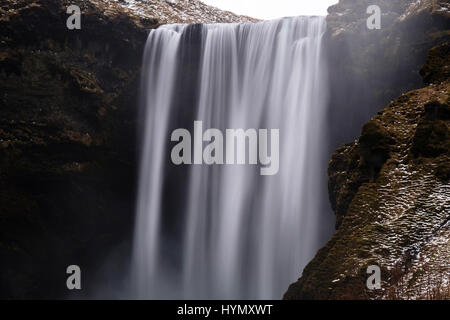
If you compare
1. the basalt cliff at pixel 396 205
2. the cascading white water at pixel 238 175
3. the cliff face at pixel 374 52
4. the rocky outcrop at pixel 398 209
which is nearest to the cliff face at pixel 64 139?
the cascading white water at pixel 238 175

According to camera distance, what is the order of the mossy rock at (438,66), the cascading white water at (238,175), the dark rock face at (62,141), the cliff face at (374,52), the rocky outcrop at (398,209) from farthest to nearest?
1. the dark rock face at (62,141)
2. the cascading white water at (238,175)
3. the cliff face at (374,52)
4. the mossy rock at (438,66)
5. the rocky outcrop at (398,209)

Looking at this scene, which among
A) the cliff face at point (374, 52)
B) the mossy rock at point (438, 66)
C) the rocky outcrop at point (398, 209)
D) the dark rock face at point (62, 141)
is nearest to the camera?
the rocky outcrop at point (398, 209)

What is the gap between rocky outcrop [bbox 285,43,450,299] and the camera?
159 inches

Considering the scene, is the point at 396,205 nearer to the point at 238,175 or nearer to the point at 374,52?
the point at 374,52

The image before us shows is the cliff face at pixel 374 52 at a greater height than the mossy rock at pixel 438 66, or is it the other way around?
the cliff face at pixel 374 52

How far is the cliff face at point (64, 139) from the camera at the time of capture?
544 inches

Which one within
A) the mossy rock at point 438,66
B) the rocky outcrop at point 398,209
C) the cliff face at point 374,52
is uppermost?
the cliff face at point 374,52

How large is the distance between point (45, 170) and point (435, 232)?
13.0 m

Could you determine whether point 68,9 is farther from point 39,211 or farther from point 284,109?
point 284,109

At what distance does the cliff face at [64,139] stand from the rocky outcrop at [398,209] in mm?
11279

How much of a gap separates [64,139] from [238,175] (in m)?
6.44

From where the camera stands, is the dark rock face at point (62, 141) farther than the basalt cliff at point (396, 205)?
Yes

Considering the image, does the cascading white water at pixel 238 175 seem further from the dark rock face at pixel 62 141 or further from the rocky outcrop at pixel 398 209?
the rocky outcrop at pixel 398 209

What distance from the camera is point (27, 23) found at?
14.5 meters
